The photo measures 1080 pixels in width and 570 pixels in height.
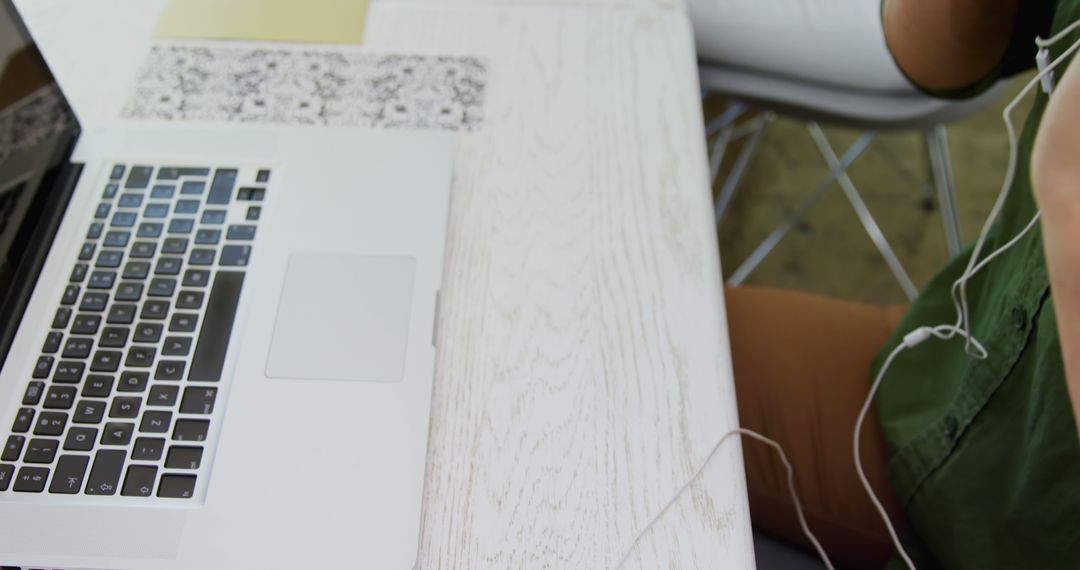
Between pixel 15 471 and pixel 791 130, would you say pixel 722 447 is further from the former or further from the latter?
pixel 791 130

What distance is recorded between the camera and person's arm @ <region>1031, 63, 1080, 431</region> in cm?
36

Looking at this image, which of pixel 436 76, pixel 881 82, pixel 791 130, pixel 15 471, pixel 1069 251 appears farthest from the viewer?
pixel 791 130

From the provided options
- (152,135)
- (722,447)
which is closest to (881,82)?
(722,447)

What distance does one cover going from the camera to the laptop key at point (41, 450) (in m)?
0.55

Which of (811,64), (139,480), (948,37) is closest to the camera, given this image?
(139,480)

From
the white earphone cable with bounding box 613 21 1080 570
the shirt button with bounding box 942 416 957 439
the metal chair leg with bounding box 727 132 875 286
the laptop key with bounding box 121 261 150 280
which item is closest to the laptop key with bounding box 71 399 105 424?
the laptop key with bounding box 121 261 150 280

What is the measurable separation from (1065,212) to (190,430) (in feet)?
1.68

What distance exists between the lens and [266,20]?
83 cm

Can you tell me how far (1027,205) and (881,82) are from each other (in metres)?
0.45

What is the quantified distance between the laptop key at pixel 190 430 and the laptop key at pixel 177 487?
0.08ft

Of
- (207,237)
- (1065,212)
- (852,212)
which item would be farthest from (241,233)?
(852,212)

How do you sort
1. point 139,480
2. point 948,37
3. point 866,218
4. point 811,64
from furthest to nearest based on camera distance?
1. point 866,218
2. point 811,64
3. point 948,37
4. point 139,480

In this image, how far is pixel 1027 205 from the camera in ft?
2.26

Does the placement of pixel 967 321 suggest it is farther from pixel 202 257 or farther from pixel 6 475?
pixel 6 475
